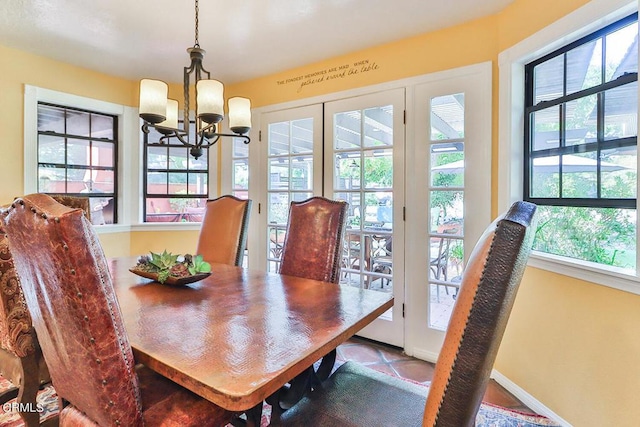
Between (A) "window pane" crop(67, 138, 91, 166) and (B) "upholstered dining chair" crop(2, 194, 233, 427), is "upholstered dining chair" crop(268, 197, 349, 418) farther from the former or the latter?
(A) "window pane" crop(67, 138, 91, 166)

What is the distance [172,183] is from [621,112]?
3.77 metres

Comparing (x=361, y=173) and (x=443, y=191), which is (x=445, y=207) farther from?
(x=361, y=173)

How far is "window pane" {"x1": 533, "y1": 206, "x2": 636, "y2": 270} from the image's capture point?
1503mm

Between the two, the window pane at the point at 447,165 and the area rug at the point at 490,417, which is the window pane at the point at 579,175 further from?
the area rug at the point at 490,417

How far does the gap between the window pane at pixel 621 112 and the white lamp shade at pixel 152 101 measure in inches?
86.7

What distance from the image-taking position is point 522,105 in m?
2.04

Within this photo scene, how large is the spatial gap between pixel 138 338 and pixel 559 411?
206cm

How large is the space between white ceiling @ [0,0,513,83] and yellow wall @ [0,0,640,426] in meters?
0.11

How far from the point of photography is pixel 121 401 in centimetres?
84

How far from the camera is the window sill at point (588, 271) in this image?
138 centimetres

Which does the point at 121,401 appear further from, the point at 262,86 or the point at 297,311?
the point at 262,86

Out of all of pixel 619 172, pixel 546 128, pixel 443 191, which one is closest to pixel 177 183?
pixel 443 191

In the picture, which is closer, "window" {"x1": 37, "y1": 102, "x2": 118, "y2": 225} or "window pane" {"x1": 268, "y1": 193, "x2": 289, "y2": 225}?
"window" {"x1": 37, "y1": 102, "x2": 118, "y2": 225}

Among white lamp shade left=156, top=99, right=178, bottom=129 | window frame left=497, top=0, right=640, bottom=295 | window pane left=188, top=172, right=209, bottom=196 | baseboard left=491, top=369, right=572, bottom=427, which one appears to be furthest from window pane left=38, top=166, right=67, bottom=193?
baseboard left=491, top=369, right=572, bottom=427
